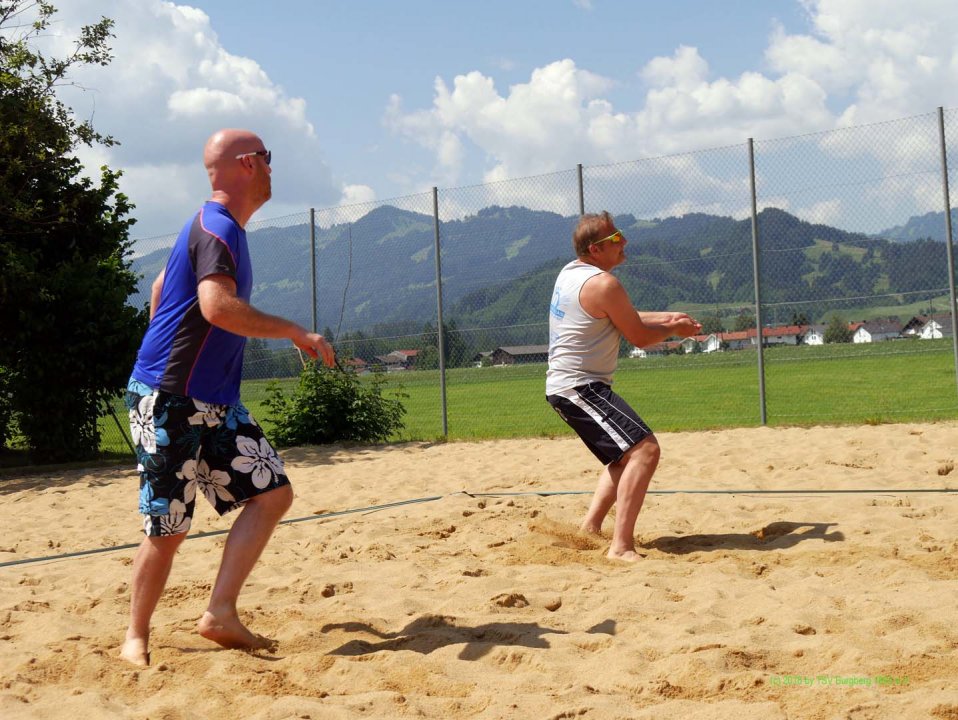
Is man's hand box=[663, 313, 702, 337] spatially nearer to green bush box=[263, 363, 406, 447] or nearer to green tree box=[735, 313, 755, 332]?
green tree box=[735, 313, 755, 332]

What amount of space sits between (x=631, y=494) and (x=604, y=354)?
0.70 m

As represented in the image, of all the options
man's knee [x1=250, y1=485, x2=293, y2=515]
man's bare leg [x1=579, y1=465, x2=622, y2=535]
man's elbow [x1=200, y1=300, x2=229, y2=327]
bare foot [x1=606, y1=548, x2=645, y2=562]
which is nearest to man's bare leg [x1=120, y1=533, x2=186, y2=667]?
man's knee [x1=250, y1=485, x2=293, y2=515]

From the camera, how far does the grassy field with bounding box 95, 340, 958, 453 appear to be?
1074 centimetres

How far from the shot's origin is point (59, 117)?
36.1 feet

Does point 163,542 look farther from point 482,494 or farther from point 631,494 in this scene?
point 482,494

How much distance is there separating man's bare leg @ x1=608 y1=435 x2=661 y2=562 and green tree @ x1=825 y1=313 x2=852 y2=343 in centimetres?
702

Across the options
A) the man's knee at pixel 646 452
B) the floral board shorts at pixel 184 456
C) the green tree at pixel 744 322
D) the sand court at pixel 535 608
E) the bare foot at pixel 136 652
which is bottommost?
the sand court at pixel 535 608

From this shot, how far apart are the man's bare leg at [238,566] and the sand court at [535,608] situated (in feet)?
0.26

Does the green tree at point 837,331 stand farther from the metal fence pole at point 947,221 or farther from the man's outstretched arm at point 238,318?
the man's outstretched arm at point 238,318

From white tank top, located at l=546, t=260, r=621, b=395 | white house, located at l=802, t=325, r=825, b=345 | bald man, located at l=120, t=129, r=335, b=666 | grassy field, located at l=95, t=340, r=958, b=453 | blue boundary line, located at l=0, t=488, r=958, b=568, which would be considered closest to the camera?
bald man, located at l=120, t=129, r=335, b=666

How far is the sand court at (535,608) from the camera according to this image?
290 cm

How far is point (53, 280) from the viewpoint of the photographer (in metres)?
10.5

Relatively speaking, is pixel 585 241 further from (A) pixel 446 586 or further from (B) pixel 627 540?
(A) pixel 446 586

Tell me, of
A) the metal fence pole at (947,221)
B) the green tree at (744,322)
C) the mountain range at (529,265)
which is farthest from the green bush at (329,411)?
the metal fence pole at (947,221)
